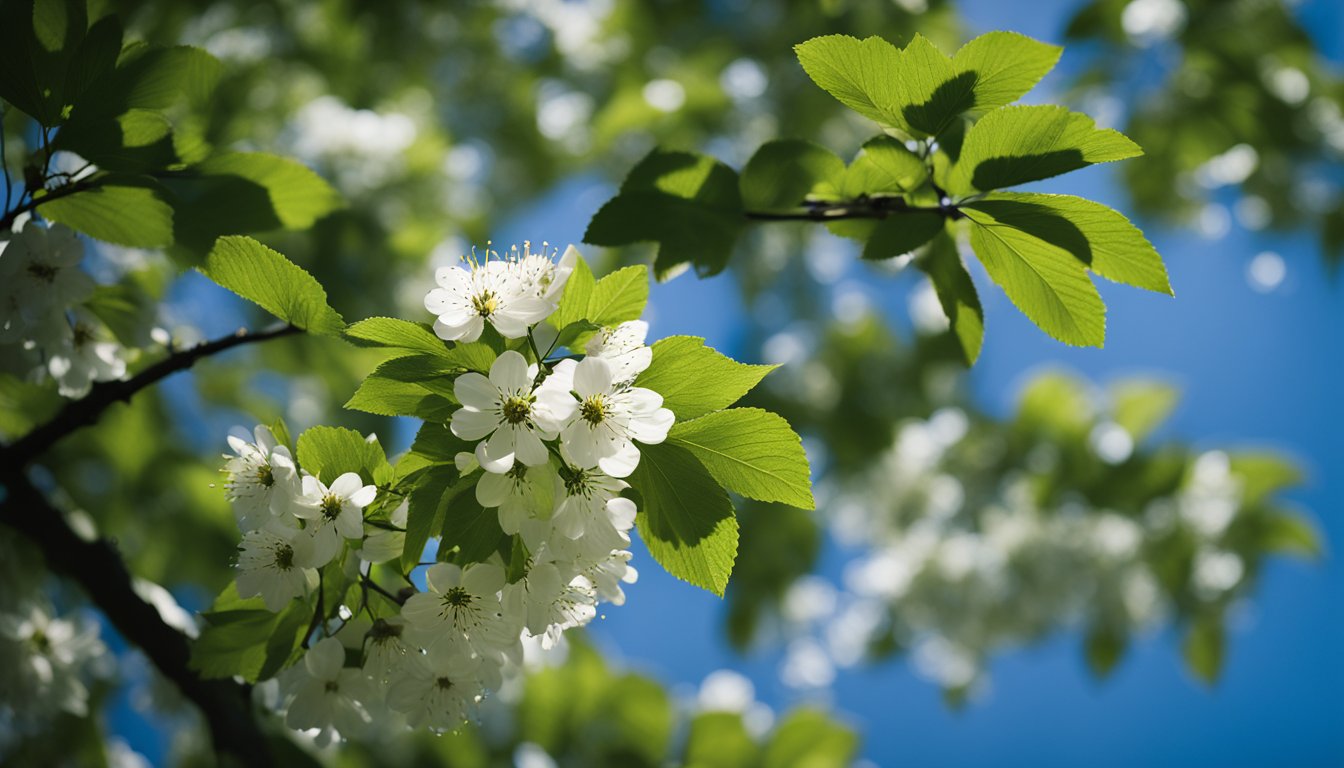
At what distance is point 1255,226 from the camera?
262 cm

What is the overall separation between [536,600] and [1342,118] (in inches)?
99.3

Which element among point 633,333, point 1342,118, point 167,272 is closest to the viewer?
point 633,333

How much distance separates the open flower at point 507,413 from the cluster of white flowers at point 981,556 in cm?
211

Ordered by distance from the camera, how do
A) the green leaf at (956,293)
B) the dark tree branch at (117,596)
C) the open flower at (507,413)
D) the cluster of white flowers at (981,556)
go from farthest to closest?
1. the cluster of white flowers at (981,556)
2. the dark tree branch at (117,596)
3. the green leaf at (956,293)
4. the open flower at (507,413)

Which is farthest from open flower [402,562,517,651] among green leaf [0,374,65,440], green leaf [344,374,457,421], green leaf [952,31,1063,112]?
green leaf [0,374,65,440]

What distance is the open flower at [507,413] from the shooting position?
617 mm

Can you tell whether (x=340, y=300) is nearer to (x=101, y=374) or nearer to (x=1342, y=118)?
(x=101, y=374)

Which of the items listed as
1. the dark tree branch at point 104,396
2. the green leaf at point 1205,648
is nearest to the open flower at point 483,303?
the dark tree branch at point 104,396

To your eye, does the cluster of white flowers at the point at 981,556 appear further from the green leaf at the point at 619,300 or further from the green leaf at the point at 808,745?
the green leaf at the point at 619,300

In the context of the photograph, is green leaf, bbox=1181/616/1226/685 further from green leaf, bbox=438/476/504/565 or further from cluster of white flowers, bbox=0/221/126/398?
cluster of white flowers, bbox=0/221/126/398

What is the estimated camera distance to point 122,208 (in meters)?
0.82

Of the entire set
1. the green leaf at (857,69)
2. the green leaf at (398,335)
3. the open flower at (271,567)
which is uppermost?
the green leaf at (857,69)

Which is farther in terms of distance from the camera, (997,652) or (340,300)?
(997,652)

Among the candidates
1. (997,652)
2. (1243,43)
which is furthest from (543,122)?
(997,652)
